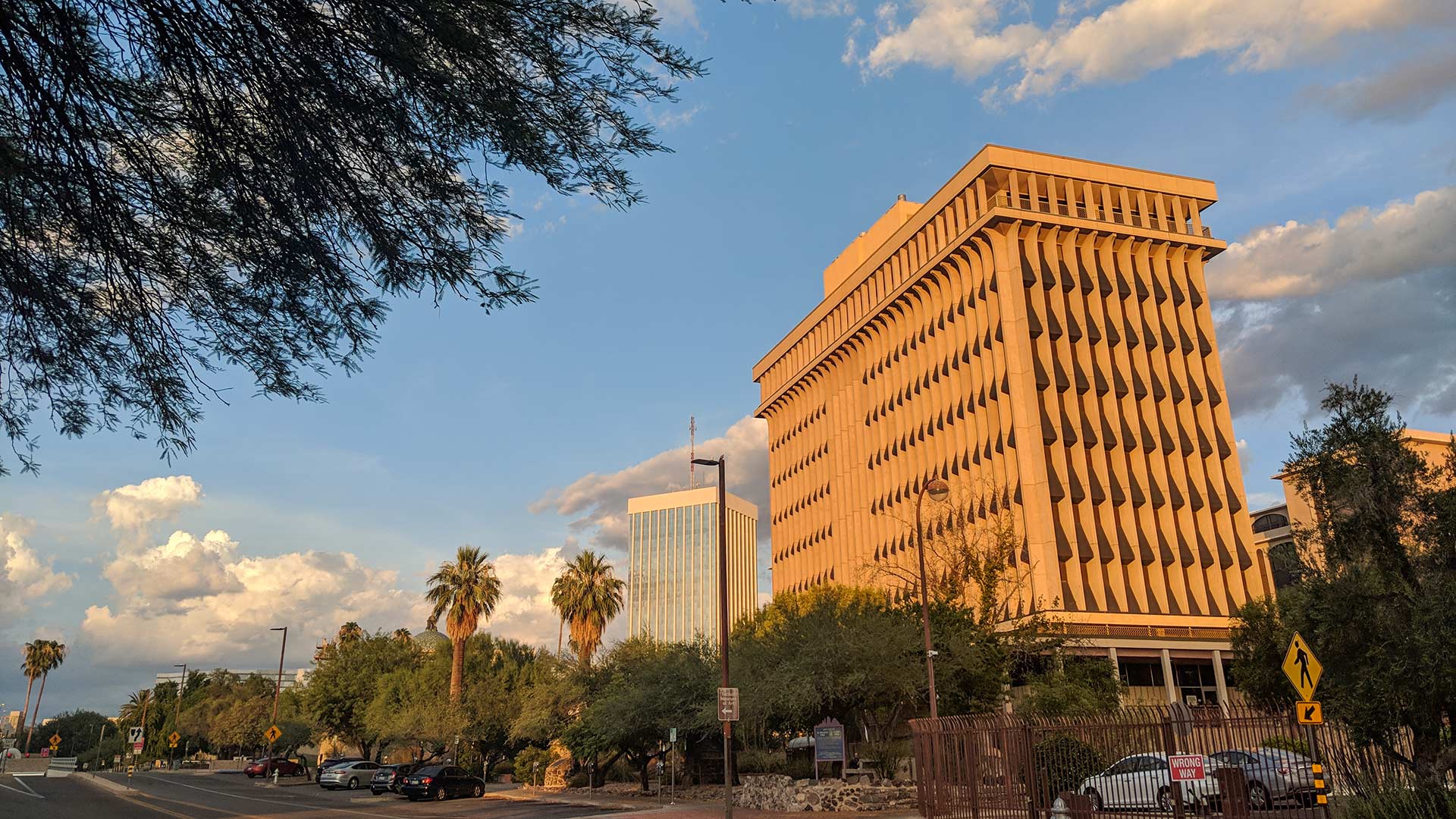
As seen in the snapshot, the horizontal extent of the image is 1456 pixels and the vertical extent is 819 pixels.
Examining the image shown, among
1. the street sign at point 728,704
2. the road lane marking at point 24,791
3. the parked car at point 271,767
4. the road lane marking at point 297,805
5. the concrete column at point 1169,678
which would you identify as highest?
the concrete column at point 1169,678

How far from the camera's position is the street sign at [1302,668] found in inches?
491

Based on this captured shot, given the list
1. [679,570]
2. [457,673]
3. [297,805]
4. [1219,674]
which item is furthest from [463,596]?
[679,570]

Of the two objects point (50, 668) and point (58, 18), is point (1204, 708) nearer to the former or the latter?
point (58, 18)

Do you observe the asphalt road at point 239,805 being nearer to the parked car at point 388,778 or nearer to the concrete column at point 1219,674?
the parked car at point 388,778

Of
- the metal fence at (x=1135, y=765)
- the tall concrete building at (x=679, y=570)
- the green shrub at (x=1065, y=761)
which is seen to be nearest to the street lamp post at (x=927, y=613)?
the metal fence at (x=1135, y=765)

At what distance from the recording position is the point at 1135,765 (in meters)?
16.9

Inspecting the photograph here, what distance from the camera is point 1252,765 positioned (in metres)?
17.0

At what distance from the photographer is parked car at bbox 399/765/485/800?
37.6 m

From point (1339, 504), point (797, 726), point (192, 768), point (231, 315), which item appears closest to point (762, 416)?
point (192, 768)

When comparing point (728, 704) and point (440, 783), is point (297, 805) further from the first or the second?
point (728, 704)

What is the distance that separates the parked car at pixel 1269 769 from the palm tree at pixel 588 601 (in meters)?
49.2

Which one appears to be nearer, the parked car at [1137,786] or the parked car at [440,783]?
the parked car at [1137,786]

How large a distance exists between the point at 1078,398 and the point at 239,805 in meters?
46.6

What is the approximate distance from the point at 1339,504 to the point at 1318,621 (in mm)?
2250
